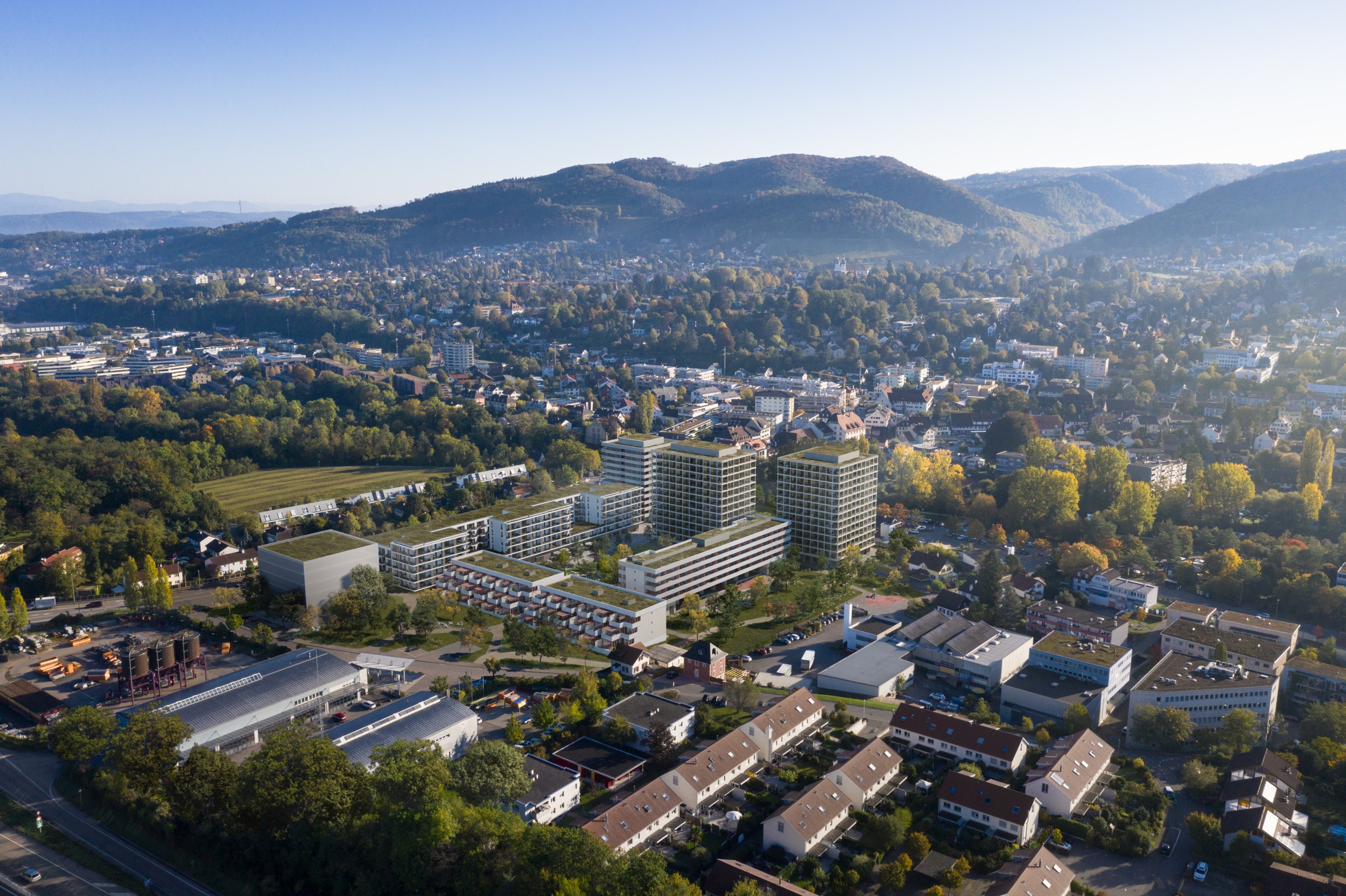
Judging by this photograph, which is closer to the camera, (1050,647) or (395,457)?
(1050,647)

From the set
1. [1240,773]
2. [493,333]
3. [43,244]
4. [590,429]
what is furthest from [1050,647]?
[43,244]

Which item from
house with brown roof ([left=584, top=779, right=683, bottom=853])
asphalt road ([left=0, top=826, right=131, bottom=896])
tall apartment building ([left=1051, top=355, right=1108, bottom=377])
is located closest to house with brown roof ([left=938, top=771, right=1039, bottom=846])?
house with brown roof ([left=584, top=779, right=683, bottom=853])

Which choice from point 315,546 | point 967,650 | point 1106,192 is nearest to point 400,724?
point 315,546

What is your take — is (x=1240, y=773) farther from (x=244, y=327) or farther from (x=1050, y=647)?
(x=244, y=327)

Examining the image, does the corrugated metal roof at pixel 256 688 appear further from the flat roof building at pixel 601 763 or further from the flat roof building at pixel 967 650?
the flat roof building at pixel 967 650

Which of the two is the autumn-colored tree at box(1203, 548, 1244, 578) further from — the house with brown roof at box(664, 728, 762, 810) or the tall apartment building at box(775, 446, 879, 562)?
the house with brown roof at box(664, 728, 762, 810)

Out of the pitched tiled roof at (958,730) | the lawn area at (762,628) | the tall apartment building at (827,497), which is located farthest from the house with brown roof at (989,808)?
the tall apartment building at (827,497)
